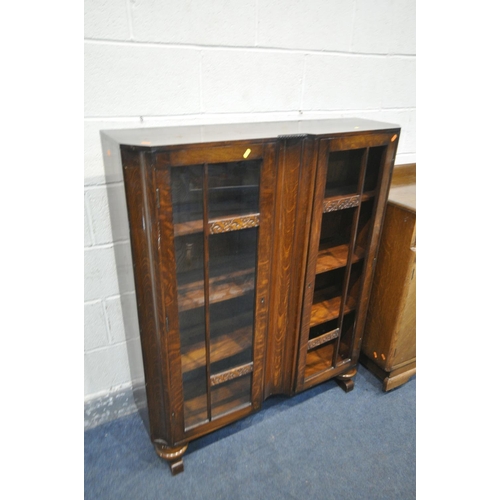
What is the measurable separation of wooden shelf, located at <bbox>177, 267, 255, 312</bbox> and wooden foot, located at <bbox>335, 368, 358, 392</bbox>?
2.26 ft

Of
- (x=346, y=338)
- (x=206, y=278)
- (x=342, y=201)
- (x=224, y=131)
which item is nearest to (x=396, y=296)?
(x=346, y=338)

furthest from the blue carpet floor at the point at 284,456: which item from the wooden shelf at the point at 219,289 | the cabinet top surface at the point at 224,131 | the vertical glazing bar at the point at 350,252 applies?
the cabinet top surface at the point at 224,131

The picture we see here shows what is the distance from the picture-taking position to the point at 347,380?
5.03 ft

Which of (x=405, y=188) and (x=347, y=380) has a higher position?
(x=405, y=188)

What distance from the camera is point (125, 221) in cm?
93

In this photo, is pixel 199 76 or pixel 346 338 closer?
pixel 199 76

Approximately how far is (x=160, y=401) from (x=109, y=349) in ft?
→ 1.22

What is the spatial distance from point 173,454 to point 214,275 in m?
0.63

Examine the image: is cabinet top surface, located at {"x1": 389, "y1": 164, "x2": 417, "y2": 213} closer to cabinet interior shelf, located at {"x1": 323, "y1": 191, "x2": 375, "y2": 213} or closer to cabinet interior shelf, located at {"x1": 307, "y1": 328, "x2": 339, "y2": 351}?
cabinet interior shelf, located at {"x1": 323, "y1": 191, "x2": 375, "y2": 213}

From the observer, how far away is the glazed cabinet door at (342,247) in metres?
1.09

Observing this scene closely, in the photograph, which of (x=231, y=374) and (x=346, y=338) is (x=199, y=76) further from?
(x=346, y=338)

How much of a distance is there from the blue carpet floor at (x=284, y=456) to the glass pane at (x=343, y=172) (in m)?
0.89

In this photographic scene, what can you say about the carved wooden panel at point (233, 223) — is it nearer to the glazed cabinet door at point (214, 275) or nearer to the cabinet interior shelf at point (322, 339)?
the glazed cabinet door at point (214, 275)

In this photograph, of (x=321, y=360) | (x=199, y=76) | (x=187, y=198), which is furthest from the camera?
(x=321, y=360)
